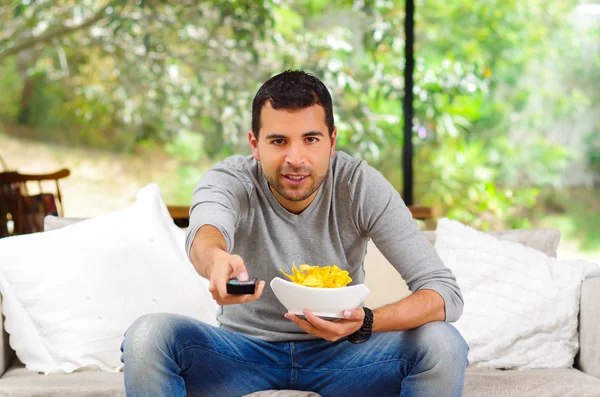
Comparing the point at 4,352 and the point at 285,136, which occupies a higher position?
the point at 285,136

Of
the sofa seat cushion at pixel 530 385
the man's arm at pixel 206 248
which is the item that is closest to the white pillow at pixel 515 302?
the sofa seat cushion at pixel 530 385

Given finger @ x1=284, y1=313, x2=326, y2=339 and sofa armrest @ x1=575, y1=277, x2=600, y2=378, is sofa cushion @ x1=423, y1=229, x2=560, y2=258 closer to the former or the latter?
sofa armrest @ x1=575, y1=277, x2=600, y2=378

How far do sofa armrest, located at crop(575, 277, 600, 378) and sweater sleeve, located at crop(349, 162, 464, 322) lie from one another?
0.66 meters

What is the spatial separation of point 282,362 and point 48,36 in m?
4.14

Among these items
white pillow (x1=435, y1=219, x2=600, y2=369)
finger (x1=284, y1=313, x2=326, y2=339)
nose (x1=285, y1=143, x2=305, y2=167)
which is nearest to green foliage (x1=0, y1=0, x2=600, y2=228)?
white pillow (x1=435, y1=219, x2=600, y2=369)

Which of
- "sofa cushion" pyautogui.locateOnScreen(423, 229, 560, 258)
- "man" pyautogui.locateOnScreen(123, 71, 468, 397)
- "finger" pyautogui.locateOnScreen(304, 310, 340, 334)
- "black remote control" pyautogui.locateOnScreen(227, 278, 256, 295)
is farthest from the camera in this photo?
"sofa cushion" pyautogui.locateOnScreen(423, 229, 560, 258)

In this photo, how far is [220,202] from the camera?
5.40 ft

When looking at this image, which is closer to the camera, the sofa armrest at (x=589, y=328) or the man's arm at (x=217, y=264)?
the man's arm at (x=217, y=264)

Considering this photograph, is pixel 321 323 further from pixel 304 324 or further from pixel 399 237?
pixel 399 237

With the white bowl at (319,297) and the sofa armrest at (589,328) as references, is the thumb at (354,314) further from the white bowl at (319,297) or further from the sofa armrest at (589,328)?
the sofa armrest at (589,328)

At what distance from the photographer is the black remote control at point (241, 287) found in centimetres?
132

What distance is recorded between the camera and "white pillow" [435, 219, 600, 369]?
216 cm

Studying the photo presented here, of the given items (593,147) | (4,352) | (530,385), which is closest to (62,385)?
(4,352)

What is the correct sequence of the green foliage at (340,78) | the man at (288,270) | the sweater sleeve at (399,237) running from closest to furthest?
1. the man at (288,270)
2. the sweater sleeve at (399,237)
3. the green foliage at (340,78)
